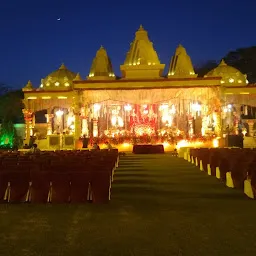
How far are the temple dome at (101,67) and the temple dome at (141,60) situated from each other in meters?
2.21

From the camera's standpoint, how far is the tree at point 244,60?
76250mm

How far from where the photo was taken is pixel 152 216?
888 centimetres

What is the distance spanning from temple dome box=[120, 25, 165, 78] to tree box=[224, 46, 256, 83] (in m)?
31.0

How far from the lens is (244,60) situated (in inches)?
3137

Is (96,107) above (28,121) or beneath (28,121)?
above

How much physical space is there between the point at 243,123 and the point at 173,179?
1340 inches

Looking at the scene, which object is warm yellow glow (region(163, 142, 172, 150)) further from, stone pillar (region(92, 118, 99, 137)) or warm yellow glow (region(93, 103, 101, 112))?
warm yellow glow (region(93, 103, 101, 112))

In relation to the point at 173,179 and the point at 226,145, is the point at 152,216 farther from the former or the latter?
the point at 226,145

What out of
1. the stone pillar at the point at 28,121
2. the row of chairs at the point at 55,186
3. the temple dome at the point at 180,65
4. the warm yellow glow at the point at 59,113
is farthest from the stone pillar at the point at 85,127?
the row of chairs at the point at 55,186

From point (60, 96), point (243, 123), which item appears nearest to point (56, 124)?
point (60, 96)

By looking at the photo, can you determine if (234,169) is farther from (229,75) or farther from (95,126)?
(229,75)

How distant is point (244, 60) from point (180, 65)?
109ft

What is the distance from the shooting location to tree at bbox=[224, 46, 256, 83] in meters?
76.2

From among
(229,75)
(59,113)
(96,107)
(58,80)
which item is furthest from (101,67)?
(229,75)
